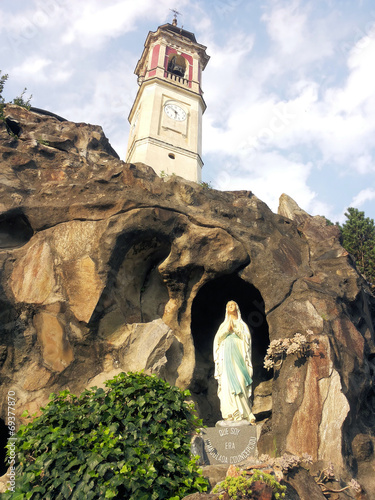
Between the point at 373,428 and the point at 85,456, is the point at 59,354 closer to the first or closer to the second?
the point at 85,456

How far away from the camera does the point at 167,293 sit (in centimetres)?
1040

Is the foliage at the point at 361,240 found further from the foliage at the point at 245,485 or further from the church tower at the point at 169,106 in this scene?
the foliage at the point at 245,485

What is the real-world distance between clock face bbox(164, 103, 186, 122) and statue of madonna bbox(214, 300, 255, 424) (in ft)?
61.0

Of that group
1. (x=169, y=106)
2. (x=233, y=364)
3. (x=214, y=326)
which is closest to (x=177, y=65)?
(x=169, y=106)

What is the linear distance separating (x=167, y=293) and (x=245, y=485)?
6.14 metres

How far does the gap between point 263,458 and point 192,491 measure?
4.67ft

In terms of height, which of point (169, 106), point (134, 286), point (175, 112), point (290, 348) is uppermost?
point (169, 106)

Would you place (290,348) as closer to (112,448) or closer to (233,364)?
(233,364)

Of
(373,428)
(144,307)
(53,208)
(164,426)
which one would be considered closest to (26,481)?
(164,426)

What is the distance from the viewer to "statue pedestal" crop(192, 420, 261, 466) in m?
7.16

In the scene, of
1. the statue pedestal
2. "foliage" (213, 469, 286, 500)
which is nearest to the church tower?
the statue pedestal

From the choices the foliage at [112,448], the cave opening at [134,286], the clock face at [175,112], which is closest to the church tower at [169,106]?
the clock face at [175,112]

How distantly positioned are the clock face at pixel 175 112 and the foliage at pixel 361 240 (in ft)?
39.0

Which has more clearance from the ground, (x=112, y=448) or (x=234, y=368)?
(x=234, y=368)
